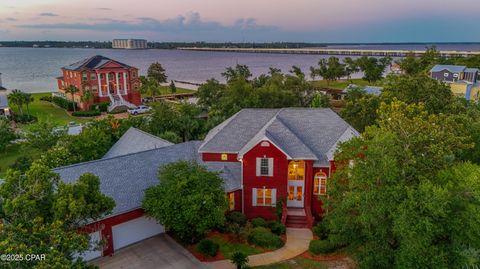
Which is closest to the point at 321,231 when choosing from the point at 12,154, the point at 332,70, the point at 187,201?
the point at 187,201

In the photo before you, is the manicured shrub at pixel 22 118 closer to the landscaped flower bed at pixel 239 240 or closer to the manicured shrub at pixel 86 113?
the manicured shrub at pixel 86 113

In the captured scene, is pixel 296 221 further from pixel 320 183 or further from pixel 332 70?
pixel 332 70

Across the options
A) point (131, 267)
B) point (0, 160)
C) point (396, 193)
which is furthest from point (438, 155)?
point (0, 160)

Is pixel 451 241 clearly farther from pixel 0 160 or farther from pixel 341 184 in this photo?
pixel 0 160

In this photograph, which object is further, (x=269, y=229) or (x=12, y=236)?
(x=269, y=229)

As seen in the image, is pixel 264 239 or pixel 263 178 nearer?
pixel 264 239

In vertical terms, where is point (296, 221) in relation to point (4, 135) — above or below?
below

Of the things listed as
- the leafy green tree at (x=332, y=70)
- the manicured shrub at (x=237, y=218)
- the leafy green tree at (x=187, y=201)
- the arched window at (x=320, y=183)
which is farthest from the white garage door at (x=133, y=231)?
the leafy green tree at (x=332, y=70)
